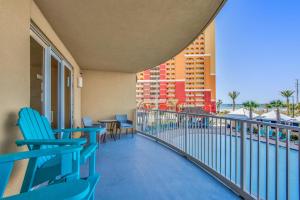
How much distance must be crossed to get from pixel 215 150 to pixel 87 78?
198 inches

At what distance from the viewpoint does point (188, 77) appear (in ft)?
117

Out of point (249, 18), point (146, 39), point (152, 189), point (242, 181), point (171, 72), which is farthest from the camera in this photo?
point (171, 72)

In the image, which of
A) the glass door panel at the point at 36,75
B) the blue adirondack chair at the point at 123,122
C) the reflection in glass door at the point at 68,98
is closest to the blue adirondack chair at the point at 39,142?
the glass door panel at the point at 36,75

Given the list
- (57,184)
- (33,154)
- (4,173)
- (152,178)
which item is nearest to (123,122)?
(152,178)

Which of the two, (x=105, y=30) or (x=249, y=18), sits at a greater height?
(x=249, y=18)

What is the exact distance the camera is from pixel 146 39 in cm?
367

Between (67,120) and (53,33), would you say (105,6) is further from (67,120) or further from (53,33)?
(67,120)

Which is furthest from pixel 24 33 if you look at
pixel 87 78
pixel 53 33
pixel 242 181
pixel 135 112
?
pixel 135 112

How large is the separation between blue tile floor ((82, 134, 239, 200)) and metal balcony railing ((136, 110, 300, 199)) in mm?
222

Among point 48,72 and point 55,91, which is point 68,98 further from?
point 48,72

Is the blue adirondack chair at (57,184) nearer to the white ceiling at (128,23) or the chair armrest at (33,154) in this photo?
the chair armrest at (33,154)

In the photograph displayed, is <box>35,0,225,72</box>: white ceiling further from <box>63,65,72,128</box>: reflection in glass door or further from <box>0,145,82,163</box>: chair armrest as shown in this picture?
<box>0,145,82,163</box>: chair armrest

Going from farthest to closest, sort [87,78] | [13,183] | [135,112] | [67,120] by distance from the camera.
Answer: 1. [135,112]
2. [87,78]
3. [67,120]
4. [13,183]

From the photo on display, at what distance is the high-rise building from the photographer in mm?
29062
